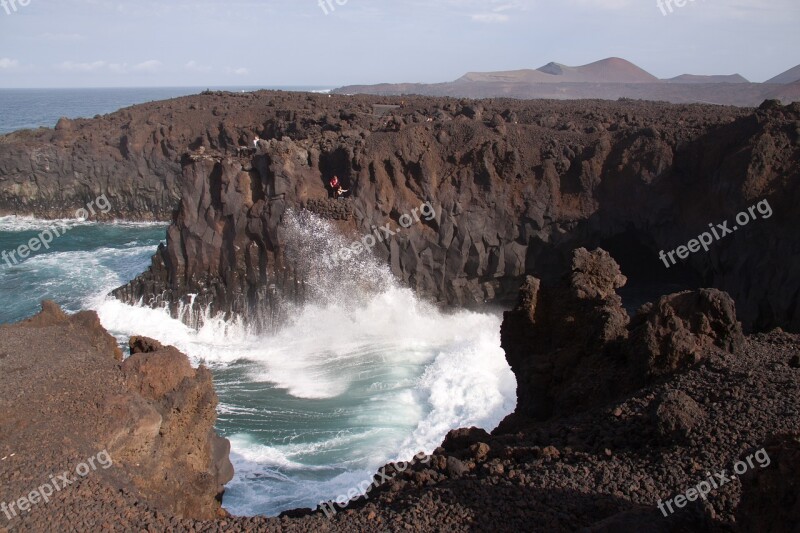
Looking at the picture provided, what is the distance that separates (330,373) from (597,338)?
10722 millimetres

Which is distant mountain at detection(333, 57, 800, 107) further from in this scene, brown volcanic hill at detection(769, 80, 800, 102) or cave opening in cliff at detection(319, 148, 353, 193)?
cave opening in cliff at detection(319, 148, 353, 193)

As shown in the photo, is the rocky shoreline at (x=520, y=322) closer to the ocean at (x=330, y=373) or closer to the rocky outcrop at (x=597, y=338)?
the rocky outcrop at (x=597, y=338)

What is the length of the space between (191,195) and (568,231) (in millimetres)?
13894

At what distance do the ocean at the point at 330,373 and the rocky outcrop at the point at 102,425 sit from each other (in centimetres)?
307

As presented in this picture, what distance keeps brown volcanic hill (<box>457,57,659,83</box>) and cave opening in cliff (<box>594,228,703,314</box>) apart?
256 ft

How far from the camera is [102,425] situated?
9.41m

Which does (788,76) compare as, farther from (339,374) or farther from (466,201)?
(339,374)

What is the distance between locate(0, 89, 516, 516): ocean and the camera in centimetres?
1565

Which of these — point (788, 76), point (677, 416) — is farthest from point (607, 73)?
point (677, 416)

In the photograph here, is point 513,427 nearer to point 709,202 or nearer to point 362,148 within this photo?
point 709,202

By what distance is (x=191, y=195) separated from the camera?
81.7 feet

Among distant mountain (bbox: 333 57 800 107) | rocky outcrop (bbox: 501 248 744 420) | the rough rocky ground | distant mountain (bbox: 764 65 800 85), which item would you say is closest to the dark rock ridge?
rocky outcrop (bbox: 501 248 744 420)

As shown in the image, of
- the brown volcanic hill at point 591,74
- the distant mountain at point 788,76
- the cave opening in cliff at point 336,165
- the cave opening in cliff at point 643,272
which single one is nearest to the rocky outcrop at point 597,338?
the cave opening in cliff at point 643,272

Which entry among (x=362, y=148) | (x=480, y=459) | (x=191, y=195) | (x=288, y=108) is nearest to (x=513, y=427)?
(x=480, y=459)
